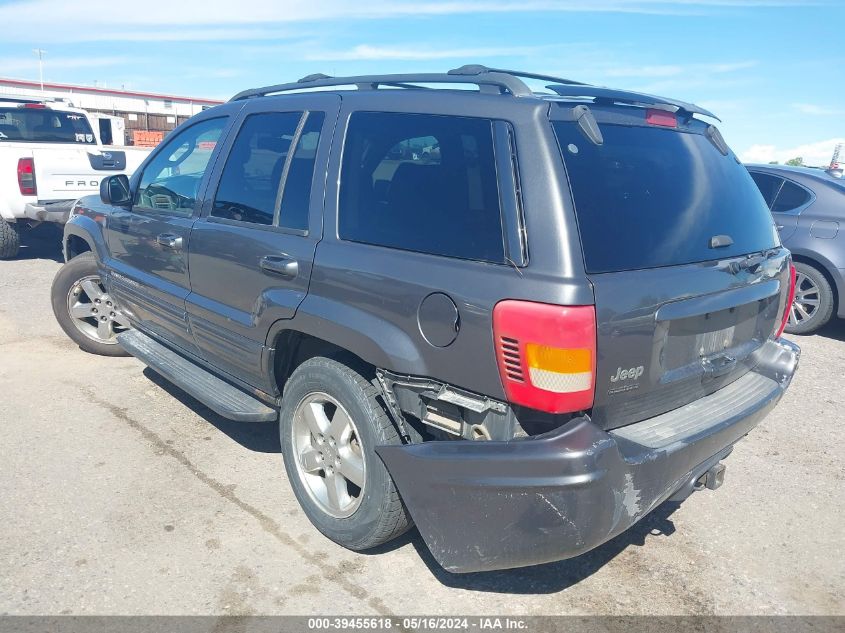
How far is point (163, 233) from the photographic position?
4141mm

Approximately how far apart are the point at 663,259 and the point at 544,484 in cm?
94

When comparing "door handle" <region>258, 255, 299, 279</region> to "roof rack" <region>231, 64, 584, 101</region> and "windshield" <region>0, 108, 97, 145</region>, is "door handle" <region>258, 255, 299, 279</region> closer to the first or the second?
"roof rack" <region>231, 64, 584, 101</region>

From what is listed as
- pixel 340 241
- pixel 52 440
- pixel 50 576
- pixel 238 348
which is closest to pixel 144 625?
pixel 50 576

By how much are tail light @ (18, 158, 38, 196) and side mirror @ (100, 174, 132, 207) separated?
4.91 metres

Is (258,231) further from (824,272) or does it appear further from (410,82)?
(824,272)

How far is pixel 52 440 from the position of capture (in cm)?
410

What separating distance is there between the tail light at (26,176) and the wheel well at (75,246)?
3640 mm

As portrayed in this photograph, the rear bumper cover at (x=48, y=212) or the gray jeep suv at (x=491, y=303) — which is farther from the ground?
the gray jeep suv at (x=491, y=303)

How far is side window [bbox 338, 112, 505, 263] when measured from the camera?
2.53 metres

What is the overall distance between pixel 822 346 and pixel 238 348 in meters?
5.60

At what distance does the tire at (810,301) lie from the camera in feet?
22.2

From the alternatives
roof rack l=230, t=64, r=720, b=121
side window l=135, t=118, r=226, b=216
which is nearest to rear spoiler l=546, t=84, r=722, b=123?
roof rack l=230, t=64, r=720, b=121

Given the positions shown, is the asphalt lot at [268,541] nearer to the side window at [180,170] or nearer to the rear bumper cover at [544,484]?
the rear bumper cover at [544,484]

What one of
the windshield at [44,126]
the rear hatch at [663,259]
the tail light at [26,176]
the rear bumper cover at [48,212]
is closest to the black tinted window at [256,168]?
the rear hatch at [663,259]
